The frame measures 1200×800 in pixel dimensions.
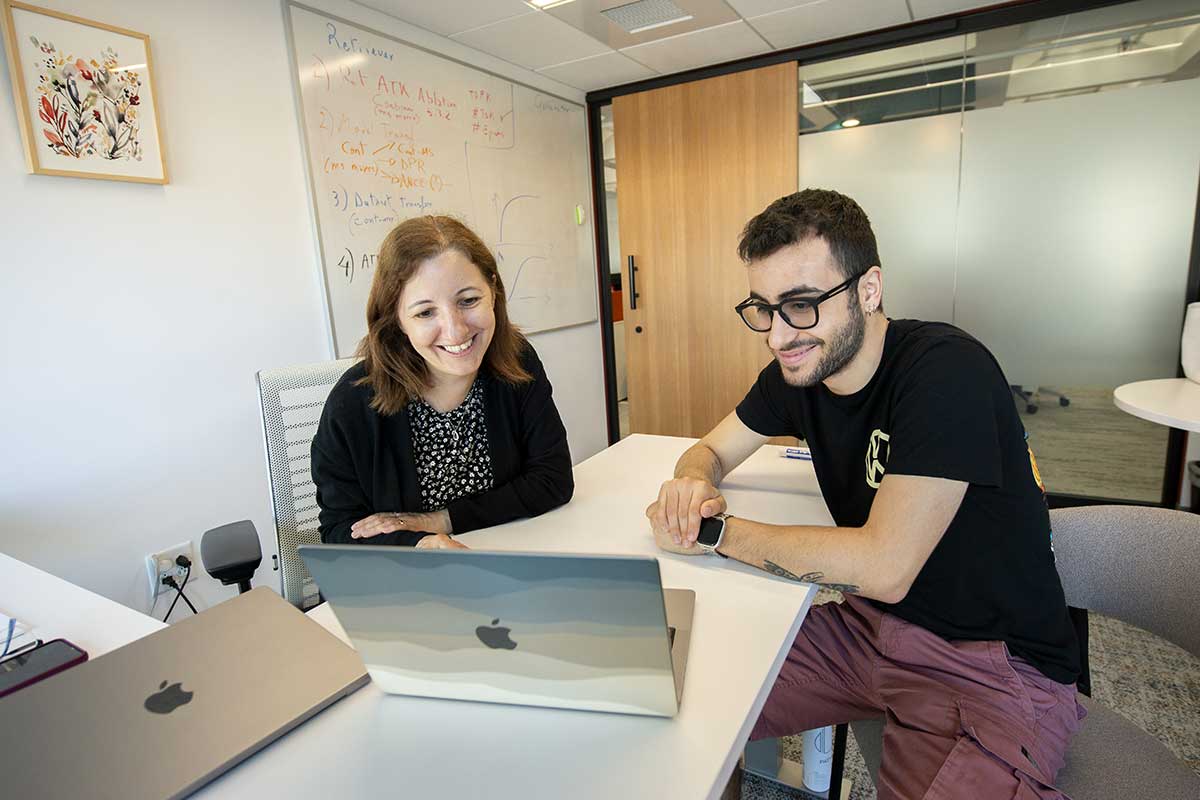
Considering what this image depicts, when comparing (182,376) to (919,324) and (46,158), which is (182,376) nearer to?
(46,158)

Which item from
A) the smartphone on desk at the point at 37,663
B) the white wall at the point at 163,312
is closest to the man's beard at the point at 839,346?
the smartphone on desk at the point at 37,663

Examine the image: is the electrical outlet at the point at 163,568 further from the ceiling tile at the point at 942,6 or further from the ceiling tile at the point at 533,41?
the ceiling tile at the point at 942,6

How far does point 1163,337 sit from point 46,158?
421cm

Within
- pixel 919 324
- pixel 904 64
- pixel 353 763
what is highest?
pixel 904 64

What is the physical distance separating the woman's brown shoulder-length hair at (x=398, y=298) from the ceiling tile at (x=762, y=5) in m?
2.16

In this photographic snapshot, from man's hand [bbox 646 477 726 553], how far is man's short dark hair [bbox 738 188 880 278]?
1.46 ft

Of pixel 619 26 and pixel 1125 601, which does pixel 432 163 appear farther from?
pixel 1125 601

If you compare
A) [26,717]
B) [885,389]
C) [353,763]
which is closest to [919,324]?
[885,389]

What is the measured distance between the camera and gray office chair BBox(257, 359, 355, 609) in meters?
1.50

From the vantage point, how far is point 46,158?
178cm

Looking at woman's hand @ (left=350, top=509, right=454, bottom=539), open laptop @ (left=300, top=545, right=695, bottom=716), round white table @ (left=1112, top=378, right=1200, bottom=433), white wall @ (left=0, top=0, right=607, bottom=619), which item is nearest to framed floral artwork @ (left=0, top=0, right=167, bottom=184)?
white wall @ (left=0, top=0, right=607, bottom=619)

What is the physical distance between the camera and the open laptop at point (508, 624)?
623 millimetres

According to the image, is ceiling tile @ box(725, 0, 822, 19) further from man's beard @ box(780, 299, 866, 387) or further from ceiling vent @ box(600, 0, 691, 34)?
man's beard @ box(780, 299, 866, 387)

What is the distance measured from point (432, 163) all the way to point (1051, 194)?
113 inches
